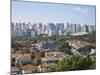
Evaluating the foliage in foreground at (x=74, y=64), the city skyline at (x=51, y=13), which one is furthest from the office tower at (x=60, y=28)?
the foliage in foreground at (x=74, y=64)

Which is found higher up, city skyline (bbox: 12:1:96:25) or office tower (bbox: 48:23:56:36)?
city skyline (bbox: 12:1:96:25)

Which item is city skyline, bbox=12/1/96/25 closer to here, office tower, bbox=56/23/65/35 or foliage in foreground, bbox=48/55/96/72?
office tower, bbox=56/23/65/35

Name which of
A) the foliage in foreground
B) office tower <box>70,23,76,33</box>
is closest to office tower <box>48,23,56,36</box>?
office tower <box>70,23,76,33</box>

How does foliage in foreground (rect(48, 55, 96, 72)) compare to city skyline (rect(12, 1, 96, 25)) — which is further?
foliage in foreground (rect(48, 55, 96, 72))

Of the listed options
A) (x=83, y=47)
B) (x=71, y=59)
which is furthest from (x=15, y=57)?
(x=83, y=47)

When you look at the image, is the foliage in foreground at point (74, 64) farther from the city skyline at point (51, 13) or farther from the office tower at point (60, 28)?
the city skyline at point (51, 13)

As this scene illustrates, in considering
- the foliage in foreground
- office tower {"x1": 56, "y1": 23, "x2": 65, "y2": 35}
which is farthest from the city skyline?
the foliage in foreground

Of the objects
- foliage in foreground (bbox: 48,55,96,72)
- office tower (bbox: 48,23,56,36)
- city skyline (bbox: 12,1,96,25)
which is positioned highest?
city skyline (bbox: 12,1,96,25)

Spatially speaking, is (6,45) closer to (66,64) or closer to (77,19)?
(66,64)

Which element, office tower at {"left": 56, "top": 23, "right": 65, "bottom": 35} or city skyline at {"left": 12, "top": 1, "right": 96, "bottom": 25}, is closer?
city skyline at {"left": 12, "top": 1, "right": 96, "bottom": 25}
